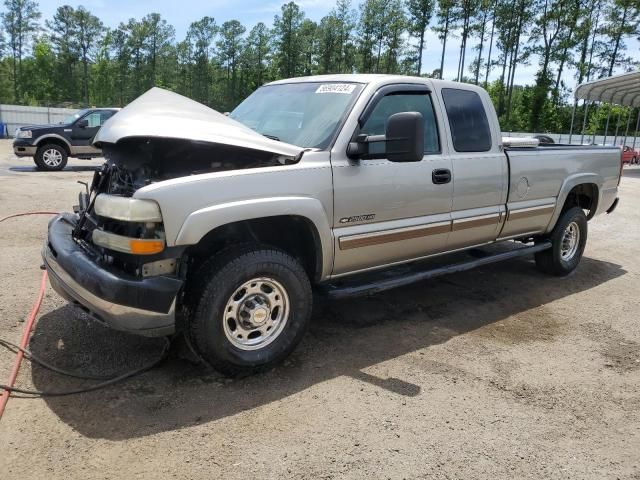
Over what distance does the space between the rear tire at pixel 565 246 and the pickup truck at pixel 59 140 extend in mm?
11887

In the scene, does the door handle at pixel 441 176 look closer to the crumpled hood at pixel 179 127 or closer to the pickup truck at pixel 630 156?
the crumpled hood at pixel 179 127

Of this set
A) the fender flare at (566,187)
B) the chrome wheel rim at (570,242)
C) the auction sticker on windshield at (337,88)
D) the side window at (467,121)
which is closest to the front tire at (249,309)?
the auction sticker on windshield at (337,88)

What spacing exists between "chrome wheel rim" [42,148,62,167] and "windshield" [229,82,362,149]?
11.8m

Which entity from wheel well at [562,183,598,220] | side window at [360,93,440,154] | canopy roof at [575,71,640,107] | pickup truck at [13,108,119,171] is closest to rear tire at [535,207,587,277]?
wheel well at [562,183,598,220]

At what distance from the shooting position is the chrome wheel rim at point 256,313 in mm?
3352

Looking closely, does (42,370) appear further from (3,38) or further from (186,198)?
(3,38)

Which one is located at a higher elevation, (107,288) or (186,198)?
(186,198)

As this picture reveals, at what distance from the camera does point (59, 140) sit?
1452cm

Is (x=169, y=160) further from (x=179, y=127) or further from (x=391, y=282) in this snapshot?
(x=391, y=282)

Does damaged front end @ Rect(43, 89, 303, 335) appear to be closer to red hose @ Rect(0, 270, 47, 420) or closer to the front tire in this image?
the front tire

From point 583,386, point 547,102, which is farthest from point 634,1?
point 583,386

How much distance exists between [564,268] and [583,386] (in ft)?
9.21

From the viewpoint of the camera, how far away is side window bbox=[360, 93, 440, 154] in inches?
155

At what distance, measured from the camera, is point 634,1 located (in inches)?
1689
